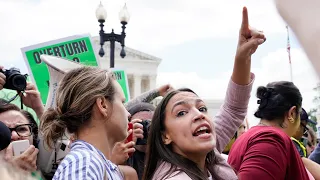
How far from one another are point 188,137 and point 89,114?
45 centimetres

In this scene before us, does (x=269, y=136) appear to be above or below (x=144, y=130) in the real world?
above

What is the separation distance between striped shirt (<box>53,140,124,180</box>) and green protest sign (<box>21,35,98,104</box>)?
3376 mm

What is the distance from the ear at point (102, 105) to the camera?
5.38ft

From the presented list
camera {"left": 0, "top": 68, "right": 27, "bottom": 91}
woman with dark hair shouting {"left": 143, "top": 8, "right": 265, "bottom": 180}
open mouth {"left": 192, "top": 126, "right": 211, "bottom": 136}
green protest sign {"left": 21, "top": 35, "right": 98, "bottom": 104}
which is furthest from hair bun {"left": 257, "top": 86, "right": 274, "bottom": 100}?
green protest sign {"left": 21, "top": 35, "right": 98, "bottom": 104}

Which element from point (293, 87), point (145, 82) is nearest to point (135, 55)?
point (145, 82)

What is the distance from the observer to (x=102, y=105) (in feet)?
5.44

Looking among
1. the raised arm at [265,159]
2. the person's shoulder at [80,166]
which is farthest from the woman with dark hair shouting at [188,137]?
the person's shoulder at [80,166]

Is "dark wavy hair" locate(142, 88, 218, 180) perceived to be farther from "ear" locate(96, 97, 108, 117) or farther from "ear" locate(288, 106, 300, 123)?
"ear" locate(288, 106, 300, 123)

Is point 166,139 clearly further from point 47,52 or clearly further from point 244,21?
point 47,52

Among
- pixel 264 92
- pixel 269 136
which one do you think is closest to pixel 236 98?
pixel 269 136

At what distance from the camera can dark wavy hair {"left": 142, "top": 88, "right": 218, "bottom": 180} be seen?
171 cm

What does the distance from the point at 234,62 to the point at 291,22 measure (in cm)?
171

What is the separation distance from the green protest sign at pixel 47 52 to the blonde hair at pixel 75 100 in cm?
311

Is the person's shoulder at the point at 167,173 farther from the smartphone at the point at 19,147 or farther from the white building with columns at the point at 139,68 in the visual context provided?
the white building with columns at the point at 139,68
